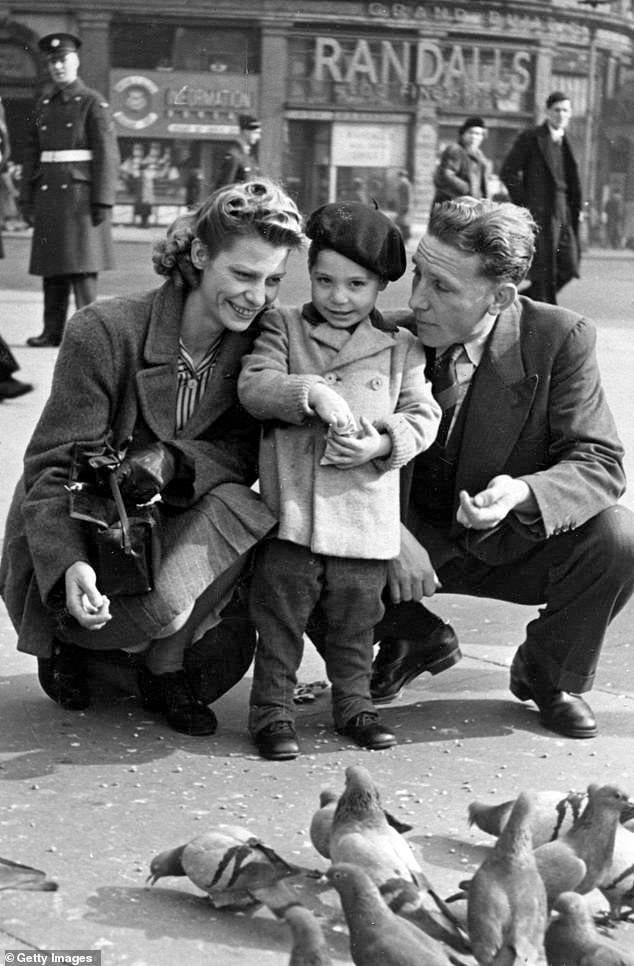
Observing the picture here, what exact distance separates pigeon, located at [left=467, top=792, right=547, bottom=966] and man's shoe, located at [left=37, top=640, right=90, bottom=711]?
1608 mm

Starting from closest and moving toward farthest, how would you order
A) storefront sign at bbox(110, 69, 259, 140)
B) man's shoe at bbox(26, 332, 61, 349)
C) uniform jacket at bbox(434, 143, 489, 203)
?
man's shoe at bbox(26, 332, 61, 349) → uniform jacket at bbox(434, 143, 489, 203) → storefront sign at bbox(110, 69, 259, 140)

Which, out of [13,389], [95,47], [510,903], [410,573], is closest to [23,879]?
[510,903]

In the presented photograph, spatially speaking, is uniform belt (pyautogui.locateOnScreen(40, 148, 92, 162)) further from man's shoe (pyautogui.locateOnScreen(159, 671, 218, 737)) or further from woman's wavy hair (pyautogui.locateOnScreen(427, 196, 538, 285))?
man's shoe (pyautogui.locateOnScreen(159, 671, 218, 737))

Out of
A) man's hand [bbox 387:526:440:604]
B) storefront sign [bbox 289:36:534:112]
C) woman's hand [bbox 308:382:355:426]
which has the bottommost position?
man's hand [bbox 387:526:440:604]

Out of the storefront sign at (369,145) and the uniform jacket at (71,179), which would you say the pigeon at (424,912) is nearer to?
the uniform jacket at (71,179)

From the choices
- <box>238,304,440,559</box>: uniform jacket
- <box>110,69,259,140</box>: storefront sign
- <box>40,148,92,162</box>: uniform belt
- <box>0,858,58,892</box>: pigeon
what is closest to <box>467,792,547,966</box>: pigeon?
<box>0,858,58,892</box>: pigeon

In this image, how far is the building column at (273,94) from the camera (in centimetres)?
3166

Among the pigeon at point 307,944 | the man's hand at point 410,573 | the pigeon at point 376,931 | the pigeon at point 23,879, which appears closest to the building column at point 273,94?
the man's hand at point 410,573

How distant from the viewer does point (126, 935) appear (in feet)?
9.36

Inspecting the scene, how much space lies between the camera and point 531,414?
4.11 meters

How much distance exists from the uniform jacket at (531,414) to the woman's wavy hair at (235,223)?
625 mm

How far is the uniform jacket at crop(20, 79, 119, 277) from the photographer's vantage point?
10.9m

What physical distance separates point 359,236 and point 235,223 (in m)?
0.31

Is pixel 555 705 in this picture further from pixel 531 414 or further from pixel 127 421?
pixel 127 421
